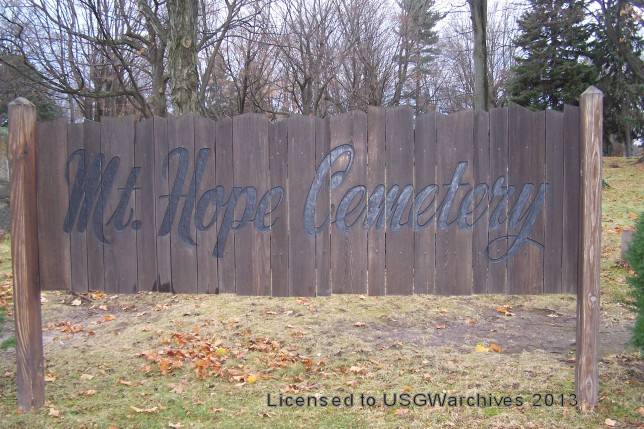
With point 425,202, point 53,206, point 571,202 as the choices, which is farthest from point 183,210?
point 571,202

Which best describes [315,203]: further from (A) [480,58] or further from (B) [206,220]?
(A) [480,58]

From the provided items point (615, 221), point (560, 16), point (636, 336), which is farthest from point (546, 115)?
point (560, 16)

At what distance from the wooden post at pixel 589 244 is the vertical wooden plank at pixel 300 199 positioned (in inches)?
79.8

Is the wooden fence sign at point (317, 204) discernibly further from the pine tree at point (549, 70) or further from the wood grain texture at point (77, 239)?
the pine tree at point (549, 70)

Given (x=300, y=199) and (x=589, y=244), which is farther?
(x=300, y=199)

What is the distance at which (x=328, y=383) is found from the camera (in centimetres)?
485

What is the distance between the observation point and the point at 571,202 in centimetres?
416

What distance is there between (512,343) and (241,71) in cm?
1554

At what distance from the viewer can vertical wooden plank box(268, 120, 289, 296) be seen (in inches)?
172

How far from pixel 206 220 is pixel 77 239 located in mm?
1098

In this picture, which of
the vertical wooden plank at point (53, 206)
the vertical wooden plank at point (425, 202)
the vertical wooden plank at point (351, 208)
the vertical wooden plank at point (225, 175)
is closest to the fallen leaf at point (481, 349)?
the vertical wooden plank at point (425, 202)

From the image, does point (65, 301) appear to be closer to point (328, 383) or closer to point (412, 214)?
point (328, 383)

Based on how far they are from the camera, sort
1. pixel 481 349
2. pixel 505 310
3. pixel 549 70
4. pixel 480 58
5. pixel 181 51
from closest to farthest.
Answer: pixel 481 349
pixel 505 310
pixel 181 51
pixel 480 58
pixel 549 70

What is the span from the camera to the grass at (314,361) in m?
4.16
